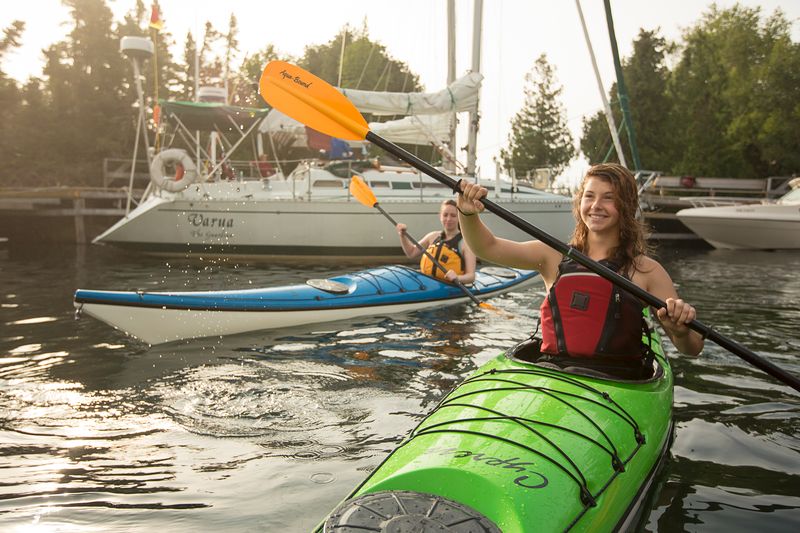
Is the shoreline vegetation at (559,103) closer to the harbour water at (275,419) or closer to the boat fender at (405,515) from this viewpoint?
the harbour water at (275,419)

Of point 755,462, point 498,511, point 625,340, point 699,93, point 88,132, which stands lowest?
point 755,462

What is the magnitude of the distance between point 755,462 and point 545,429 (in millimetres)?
1985

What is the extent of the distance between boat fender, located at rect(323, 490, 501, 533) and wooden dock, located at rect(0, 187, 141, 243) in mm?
18594

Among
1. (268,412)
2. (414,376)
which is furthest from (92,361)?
(414,376)

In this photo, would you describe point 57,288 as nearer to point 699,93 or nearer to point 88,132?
point 88,132

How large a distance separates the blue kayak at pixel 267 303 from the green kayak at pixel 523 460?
373 centimetres

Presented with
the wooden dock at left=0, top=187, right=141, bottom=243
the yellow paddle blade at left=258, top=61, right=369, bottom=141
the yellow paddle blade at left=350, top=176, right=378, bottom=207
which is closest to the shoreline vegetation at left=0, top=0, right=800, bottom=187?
the wooden dock at left=0, top=187, right=141, bottom=243

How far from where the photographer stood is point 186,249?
571 inches

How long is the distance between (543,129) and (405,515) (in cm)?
3823

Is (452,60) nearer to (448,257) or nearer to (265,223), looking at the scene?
(265,223)

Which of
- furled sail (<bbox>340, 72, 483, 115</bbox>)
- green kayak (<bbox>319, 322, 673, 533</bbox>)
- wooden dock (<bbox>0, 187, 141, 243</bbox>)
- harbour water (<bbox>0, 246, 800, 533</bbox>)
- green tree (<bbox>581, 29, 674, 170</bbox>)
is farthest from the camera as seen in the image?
green tree (<bbox>581, 29, 674, 170</bbox>)

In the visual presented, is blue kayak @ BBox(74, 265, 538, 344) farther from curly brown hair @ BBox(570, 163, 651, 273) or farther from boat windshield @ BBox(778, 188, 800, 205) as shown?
boat windshield @ BBox(778, 188, 800, 205)

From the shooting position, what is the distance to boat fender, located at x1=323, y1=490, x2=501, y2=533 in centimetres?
184

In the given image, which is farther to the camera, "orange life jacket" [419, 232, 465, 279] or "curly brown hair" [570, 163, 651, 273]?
"orange life jacket" [419, 232, 465, 279]
